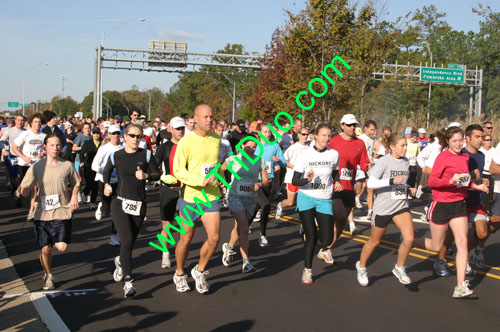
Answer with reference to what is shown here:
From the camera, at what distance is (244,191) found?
7.61 metres

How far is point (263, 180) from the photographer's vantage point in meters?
7.71

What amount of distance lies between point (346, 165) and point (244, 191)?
159cm

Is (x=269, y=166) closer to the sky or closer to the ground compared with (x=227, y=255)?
closer to the sky

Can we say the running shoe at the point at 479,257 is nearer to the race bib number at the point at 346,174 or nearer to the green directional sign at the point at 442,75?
the race bib number at the point at 346,174

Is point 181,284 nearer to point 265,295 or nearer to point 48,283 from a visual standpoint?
point 265,295

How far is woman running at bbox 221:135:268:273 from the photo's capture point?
753cm

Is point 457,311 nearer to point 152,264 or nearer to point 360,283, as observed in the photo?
point 360,283

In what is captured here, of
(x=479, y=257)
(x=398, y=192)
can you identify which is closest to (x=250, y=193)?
(x=398, y=192)

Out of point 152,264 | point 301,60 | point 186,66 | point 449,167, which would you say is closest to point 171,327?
point 152,264

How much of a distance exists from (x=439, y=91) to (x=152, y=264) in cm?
5665

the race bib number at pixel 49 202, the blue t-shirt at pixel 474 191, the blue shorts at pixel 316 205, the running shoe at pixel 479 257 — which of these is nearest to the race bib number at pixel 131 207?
the race bib number at pixel 49 202

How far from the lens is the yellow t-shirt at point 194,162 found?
6.22 metres

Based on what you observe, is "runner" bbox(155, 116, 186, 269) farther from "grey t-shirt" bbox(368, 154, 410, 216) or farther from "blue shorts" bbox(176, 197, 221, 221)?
"grey t-shirt" bbox(368, 154, 410, 216)

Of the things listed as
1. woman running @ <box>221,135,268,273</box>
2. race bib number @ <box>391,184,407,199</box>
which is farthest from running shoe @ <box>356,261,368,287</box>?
woman running @ <box>221,135,268,273</box>
